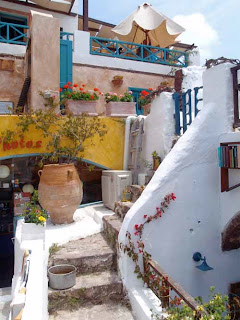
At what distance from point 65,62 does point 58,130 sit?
12.5 feet

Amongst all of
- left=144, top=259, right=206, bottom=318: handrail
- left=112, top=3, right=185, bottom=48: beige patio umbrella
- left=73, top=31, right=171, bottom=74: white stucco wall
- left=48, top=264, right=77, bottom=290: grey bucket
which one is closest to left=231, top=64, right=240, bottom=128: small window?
left=144, top=259, right=206, bottom=318: handrail

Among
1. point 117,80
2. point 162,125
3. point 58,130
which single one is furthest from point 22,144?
point 117,80

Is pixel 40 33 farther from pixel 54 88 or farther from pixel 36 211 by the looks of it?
pixel 36 211

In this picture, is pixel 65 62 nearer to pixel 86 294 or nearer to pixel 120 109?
pixel 120 109

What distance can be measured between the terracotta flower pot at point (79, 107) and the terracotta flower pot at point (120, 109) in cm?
57

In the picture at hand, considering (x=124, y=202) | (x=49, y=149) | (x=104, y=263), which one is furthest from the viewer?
(x=49, y=149)

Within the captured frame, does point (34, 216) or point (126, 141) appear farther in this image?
point (126, 141)

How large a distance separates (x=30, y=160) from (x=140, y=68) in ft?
19.0

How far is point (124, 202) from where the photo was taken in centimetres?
624

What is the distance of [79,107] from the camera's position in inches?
303

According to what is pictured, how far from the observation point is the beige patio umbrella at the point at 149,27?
478 inches

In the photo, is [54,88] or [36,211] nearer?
[36,211]

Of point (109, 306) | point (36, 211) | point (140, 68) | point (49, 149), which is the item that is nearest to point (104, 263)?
point (109, 306)

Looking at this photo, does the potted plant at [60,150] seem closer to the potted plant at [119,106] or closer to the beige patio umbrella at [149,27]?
the potted plant at [119,106]
